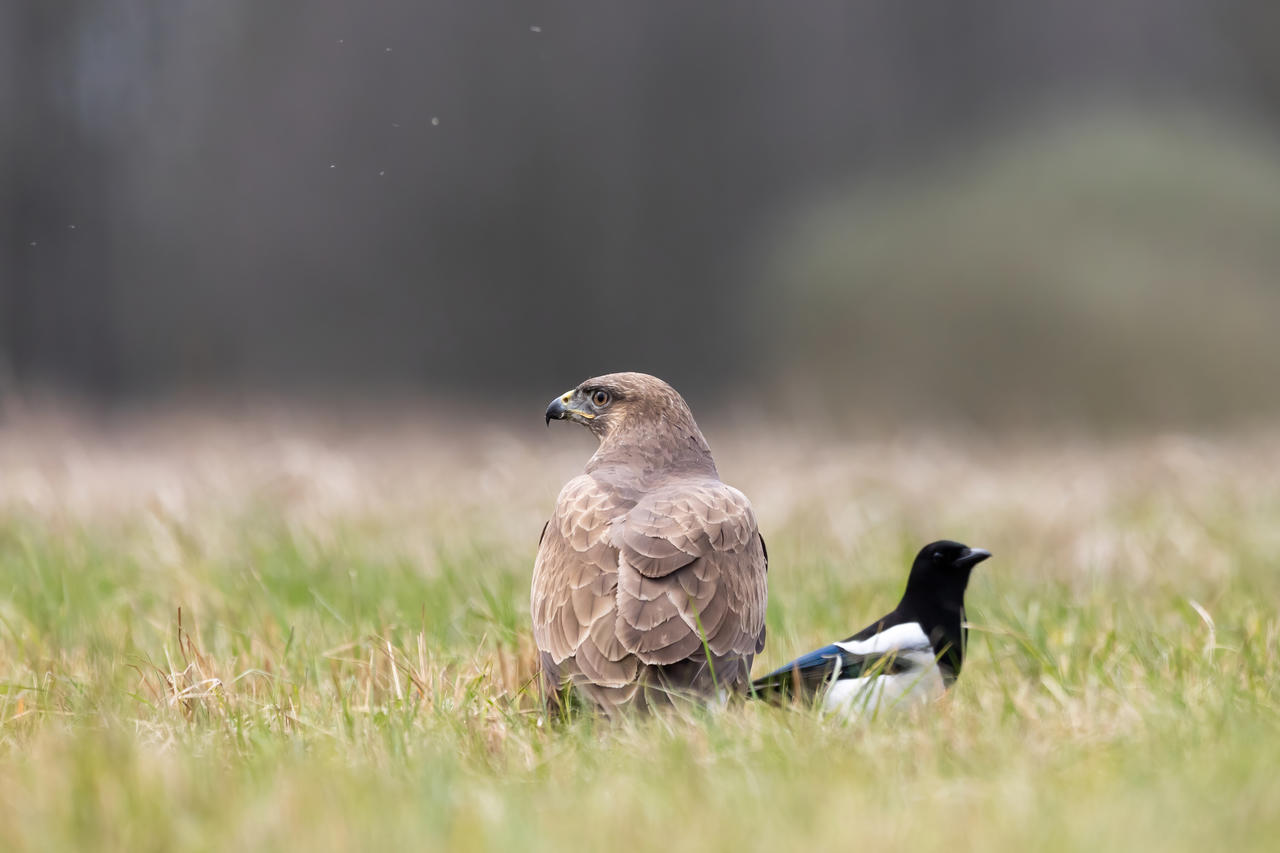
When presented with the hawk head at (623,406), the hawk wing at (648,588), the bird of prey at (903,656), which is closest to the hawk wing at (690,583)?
the hawk wing at (648,588)

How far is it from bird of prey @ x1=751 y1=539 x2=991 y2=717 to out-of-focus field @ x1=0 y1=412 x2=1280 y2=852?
15 centimetres

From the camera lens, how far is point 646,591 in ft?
11.1

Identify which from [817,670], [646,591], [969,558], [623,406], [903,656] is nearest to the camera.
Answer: [646,591]

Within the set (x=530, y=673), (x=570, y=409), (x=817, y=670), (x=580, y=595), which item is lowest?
(x=530, y=673)

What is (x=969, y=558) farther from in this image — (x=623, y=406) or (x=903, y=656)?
(x=623, y=406)

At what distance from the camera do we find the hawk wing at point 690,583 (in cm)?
332

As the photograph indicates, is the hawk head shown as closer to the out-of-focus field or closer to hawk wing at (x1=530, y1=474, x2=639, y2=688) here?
hawk wing at (x1=530, y1=474, x2=639, y2=688)

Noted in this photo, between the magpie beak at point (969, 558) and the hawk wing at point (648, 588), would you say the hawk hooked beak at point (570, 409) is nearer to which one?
the hawk wing at point (648, 588)

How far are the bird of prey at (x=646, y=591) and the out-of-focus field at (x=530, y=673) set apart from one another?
17 centimetres

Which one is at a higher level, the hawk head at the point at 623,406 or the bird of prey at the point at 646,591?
the hawk head at the point at 623,406

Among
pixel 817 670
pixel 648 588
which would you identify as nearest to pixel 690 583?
pixel 648 588

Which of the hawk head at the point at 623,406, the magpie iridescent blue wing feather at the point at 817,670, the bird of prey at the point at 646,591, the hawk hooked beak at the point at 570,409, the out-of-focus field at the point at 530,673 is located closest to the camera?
the out-of-focus field at the point at 530,673

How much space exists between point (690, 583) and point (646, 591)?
0.40ft

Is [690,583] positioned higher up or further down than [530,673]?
higher up
